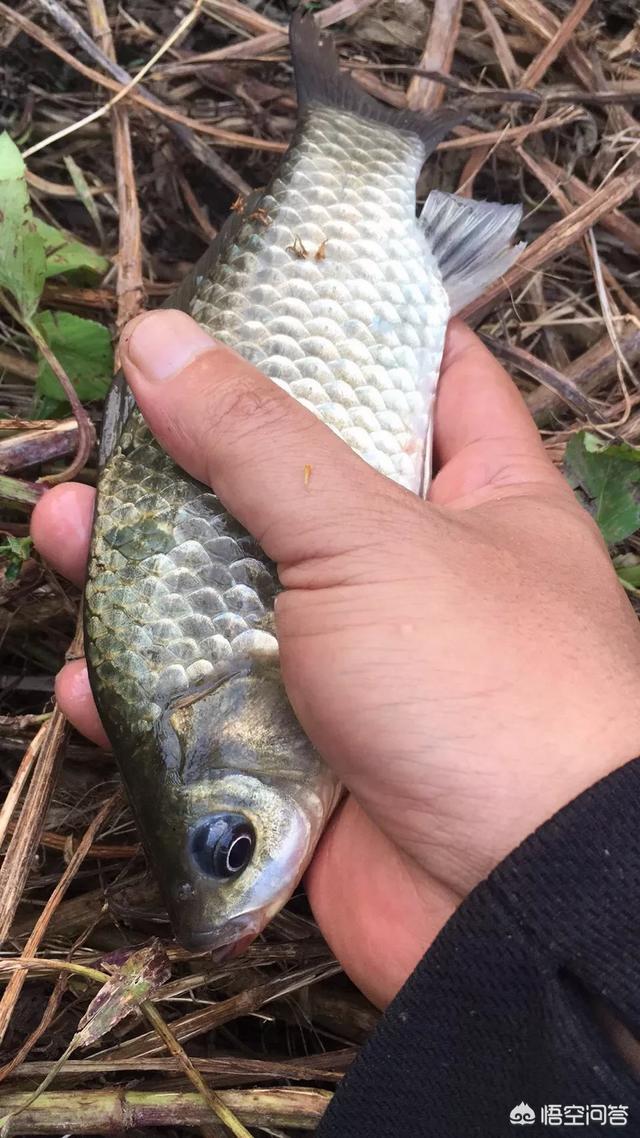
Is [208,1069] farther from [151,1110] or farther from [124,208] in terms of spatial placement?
[124,208]

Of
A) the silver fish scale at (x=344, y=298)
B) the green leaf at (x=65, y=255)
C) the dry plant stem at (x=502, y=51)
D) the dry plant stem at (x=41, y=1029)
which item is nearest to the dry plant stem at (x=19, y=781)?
the dry plant stem at (x=41, y=1029)

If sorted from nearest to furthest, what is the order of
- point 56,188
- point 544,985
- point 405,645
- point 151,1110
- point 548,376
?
A: point 544,985, point 405,645, point 151,1110, point 548,376, point 56,188

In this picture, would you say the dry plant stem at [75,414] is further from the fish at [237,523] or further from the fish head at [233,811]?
the fish head at [233,811]

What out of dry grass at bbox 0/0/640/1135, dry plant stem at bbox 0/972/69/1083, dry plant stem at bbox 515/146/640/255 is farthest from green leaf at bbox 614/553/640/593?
dry plant stem at bbox 0/972/69/1083

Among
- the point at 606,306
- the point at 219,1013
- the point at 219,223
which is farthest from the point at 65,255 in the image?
the point at 219,1013

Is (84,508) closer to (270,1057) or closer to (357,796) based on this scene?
(357,796)

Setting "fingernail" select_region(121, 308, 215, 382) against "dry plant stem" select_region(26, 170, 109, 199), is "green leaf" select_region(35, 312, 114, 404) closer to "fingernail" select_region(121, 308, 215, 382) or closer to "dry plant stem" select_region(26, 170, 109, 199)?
"dry plant stem" select_region(26, 170, 109, 199)
